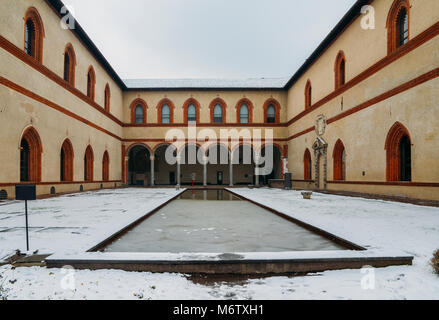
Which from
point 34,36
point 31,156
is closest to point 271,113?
point 34,36

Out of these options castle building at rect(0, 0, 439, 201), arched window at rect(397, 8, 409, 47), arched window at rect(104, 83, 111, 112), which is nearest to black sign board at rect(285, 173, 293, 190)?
castle building at rect(0, 0, 439, 201)

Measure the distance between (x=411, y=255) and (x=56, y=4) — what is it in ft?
59.4

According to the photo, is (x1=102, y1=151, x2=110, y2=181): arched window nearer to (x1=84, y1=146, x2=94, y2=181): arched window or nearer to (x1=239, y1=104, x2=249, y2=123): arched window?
(x1=84, y1=146, x2=94, y2=181): arched window

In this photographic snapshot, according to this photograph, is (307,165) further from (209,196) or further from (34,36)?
(34,36)

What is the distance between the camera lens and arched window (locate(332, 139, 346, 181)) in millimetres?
17922

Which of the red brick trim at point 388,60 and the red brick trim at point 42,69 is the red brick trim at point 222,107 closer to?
the red brick trim at point 388,60

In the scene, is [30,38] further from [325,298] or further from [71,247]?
[325,298]

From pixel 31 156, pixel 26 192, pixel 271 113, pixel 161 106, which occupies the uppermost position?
pixel 161 106

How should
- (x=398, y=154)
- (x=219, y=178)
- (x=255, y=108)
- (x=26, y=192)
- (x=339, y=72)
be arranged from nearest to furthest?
(x=26, y=192) < (x=398, y=154) < (x=339, y=72) < (x=255, y=108) < (x=219, y=178)

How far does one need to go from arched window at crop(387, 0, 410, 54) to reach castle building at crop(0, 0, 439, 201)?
0.04 meters

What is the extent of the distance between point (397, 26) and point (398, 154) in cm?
583

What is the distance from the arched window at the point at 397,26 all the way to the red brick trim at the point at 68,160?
700 inches

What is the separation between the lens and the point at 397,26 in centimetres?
1300

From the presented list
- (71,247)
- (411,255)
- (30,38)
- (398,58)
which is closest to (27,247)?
(71,247)
